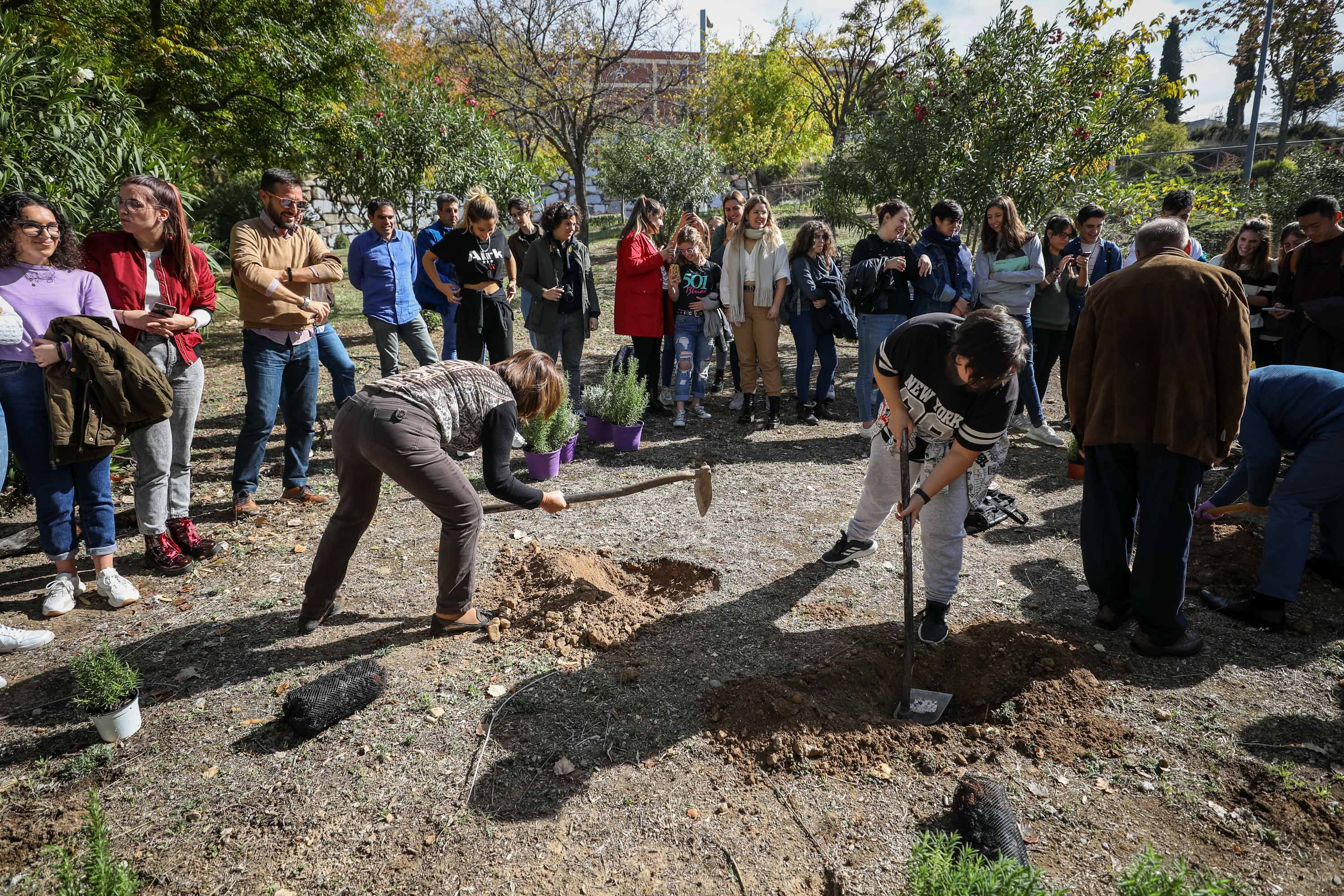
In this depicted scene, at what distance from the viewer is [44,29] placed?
7547 mm

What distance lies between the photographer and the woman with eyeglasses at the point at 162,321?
3.77 m

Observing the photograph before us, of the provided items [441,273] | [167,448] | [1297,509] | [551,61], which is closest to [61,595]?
[167,448]

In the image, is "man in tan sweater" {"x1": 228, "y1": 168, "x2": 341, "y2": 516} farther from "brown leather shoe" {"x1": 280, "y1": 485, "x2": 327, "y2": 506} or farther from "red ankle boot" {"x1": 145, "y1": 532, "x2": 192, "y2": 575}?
"red ankle boot" {"x1": 145, "y1": 532, "x2": 192, "y2": 575}

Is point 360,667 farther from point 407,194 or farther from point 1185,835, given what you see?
point 407,194

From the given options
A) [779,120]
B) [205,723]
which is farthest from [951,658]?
[779,120]

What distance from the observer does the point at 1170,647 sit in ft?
11.1

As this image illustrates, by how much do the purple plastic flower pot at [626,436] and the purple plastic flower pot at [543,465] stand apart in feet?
2.13

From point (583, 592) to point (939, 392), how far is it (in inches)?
76.4

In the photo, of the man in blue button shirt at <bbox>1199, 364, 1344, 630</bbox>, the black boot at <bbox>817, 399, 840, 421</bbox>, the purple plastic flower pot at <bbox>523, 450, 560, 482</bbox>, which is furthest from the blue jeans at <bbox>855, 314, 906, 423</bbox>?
the man in blue button shirt at <bbox>1199, 364, 1344, 630</bbox>

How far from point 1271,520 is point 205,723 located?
15.7 feet

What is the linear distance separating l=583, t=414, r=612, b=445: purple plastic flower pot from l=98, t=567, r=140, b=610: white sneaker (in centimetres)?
329

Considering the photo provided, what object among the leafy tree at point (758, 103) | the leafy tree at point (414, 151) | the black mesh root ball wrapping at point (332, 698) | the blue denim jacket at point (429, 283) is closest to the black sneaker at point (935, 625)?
the black mesh root ball wrapping at point (332, 698)

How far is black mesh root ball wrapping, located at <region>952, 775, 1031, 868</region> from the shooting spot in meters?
2.30

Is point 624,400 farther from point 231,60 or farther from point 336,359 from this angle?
point 231,60
